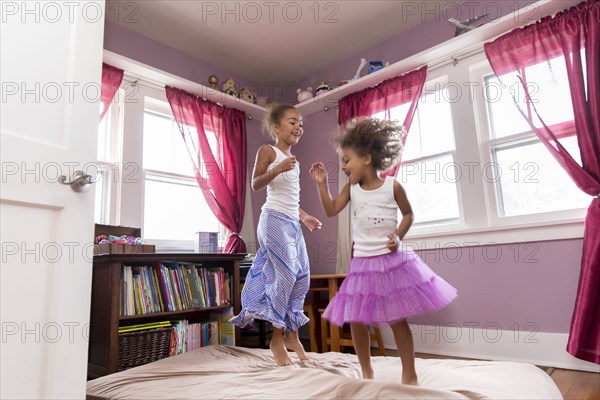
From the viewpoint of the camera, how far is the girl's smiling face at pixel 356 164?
1.54m

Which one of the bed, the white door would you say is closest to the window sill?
the bed

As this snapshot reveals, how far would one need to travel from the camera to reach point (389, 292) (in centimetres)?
137

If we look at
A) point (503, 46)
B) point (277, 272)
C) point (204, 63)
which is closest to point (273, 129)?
point (277, 272)

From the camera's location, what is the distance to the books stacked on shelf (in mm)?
2311

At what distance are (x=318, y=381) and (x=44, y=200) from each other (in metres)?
1.03

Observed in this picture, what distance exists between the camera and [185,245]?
3.31m

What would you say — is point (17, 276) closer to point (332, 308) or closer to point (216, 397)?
point (216, 397)

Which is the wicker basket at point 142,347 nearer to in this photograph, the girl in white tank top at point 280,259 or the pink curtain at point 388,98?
the girl in white tank top at point 280,259

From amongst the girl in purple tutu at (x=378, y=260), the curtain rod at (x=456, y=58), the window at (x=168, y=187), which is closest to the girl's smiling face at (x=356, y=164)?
the girl in purple tutu at (x=378, y=260)

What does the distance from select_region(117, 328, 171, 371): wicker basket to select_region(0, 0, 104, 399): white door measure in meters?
1.27

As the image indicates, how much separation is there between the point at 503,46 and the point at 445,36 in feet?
1.76

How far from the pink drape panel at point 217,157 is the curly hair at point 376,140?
6.41ft

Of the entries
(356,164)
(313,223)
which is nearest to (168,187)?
(313,223)

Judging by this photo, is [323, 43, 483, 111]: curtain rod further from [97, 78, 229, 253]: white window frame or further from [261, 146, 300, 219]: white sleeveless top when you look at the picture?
[97, 78, 229, 253]: white window frame
